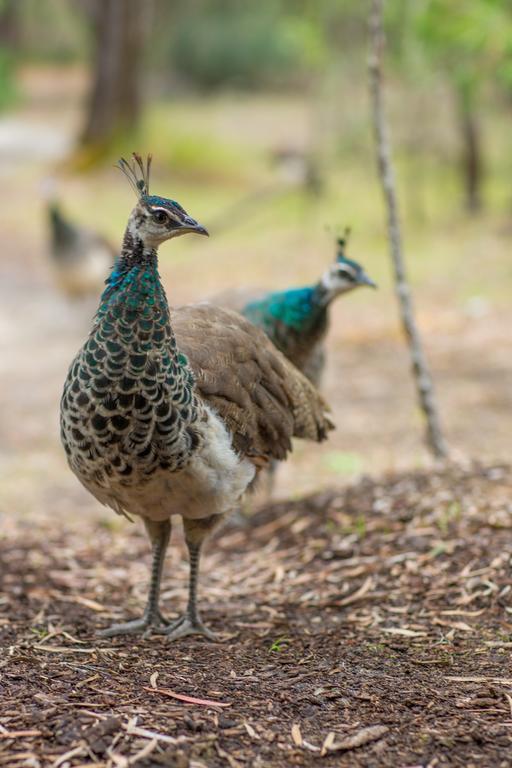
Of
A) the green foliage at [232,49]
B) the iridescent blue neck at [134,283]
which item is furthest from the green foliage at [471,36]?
the green foliage at [232,49]

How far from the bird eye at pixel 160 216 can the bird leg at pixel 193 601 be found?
1218 millimetres

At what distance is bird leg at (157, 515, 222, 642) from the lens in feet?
12.8

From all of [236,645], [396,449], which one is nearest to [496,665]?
[236,645]

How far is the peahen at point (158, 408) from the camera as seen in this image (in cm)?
335

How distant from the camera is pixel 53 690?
303 cm

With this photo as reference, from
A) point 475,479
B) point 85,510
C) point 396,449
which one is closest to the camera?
point 475,479

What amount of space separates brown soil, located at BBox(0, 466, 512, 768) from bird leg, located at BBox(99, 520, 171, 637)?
128 mm

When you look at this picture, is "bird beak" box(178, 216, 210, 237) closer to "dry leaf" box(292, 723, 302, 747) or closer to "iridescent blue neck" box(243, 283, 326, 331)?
"dry leaf" box(292, 723, 302, 747)

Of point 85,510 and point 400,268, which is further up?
point 400,268

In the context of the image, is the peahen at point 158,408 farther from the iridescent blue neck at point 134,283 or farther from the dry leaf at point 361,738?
the dry leaf at point 361,738

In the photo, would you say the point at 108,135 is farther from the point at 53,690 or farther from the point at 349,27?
the point at 53,690

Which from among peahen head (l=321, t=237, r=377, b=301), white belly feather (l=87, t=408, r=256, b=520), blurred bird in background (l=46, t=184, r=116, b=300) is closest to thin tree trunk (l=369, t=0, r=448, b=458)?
peahen head (l=321, t=237, r=377, b=301)

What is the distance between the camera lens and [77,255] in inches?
434

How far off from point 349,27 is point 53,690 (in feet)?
45.2
